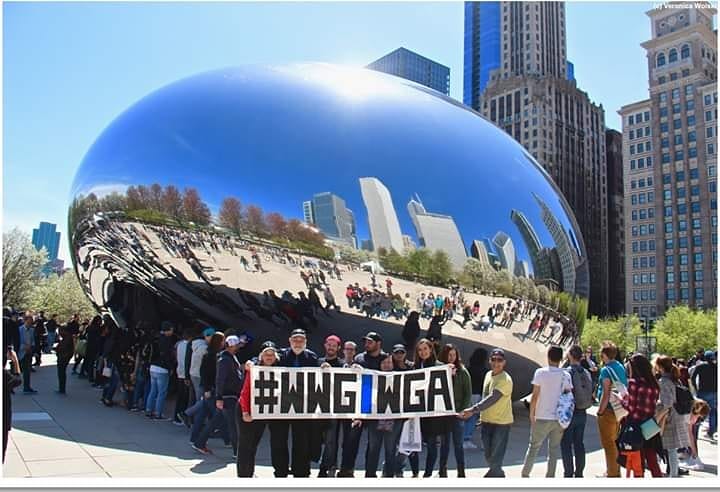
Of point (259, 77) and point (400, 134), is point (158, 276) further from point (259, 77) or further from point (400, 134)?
point (400, 134)

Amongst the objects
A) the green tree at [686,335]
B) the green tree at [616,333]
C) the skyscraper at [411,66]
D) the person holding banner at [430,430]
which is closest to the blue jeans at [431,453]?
the person holding banner at [430,430]

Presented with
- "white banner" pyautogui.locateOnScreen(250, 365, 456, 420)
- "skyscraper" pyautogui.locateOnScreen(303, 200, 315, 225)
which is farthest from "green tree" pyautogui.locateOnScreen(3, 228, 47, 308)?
"white banner" pyautogui.locateOnScreen(250, 365, 456, 420)

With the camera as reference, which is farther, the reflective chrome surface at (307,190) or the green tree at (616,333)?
the green tree at (616,333)

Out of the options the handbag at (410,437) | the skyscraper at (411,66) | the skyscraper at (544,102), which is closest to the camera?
the handbag at (410,437)

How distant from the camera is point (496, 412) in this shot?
531 cm

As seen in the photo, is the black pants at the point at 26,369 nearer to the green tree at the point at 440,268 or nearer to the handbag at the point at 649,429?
the green tree at the point at 440,268

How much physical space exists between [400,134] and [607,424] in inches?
152

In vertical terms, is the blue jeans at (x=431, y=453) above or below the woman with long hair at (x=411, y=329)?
below

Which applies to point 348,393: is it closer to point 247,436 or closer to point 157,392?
point 247,436

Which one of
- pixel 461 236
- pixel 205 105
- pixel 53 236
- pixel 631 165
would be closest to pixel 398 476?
pixel 461 236

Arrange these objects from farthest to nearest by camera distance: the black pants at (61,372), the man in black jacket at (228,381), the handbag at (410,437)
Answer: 1. the black pants at (61,372)
2. the man in black jacket at (228,381)
3. the handbag at (410,437)

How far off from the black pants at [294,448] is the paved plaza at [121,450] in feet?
1.43

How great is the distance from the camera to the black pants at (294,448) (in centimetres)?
522

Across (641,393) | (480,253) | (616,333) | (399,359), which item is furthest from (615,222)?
(399,359)
